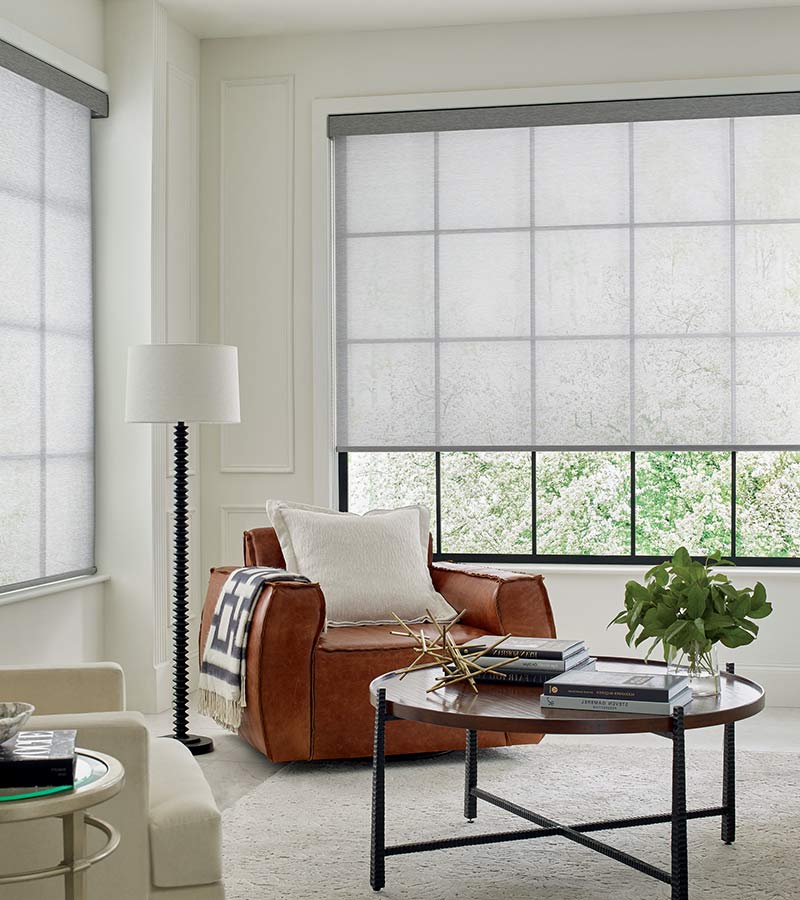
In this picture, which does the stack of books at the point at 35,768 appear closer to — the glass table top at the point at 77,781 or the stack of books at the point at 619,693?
the glass table top at the point at 77,781

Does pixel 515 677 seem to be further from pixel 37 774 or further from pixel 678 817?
pixel 37 774

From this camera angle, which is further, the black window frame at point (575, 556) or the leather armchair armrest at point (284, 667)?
the black window frame at point (575, 556)

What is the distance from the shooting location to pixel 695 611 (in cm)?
307

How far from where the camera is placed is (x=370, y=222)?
5477mm

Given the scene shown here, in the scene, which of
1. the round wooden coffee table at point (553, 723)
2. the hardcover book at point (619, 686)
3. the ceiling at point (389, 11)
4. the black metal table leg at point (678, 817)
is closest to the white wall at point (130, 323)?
the ceiling at point (389, 11)

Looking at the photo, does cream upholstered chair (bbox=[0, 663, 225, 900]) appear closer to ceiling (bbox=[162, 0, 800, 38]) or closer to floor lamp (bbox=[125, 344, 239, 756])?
floor lamp (bbox=[125, 344, 239, 756])

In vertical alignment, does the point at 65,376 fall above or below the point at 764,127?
below

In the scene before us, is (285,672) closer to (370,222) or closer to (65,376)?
(65,376)

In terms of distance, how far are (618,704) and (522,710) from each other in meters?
0.23

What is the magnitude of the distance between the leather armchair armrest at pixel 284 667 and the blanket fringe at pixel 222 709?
106mm

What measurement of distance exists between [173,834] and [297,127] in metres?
3.89

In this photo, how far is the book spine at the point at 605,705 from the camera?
9.09 feet

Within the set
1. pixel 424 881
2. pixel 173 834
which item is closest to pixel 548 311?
pixel 424 881

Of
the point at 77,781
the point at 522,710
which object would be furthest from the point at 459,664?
the point at 77,781
